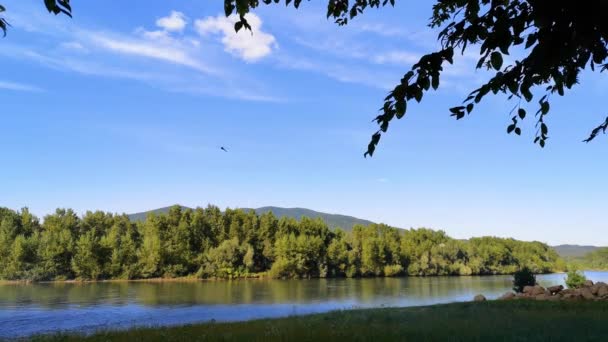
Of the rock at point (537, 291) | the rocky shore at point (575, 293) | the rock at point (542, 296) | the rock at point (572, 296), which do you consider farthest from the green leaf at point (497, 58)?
the rock at point (537, 291)

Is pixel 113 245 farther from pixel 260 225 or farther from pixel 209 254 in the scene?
pixel 260 225

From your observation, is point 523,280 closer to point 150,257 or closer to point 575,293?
point 575,293

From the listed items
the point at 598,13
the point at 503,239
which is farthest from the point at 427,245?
the point at 598,13

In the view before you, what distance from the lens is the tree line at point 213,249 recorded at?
9600cm

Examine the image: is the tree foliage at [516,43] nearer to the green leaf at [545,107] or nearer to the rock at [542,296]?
the green leaf at [545,107]

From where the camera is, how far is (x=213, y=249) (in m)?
104

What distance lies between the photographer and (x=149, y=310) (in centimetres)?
4353

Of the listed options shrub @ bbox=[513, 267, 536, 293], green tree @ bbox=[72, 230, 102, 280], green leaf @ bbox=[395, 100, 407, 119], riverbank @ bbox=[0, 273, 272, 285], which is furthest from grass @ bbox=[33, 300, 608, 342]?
green tree @ bbox=[72, 230, 102, 280]

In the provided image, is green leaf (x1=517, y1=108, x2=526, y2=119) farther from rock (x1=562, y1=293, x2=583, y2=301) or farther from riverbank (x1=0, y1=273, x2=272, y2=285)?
riverbank (x1=0, y1=273, x2=272, y2=285)

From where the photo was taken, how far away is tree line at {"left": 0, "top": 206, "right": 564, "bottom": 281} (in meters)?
96.0

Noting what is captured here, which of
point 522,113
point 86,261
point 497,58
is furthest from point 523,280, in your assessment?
point 86,261

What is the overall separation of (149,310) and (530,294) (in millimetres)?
31450

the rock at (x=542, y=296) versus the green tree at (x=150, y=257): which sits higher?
the green tree at (x=150, y=257)

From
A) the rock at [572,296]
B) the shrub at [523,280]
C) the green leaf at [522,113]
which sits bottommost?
the rock at [572,296]
